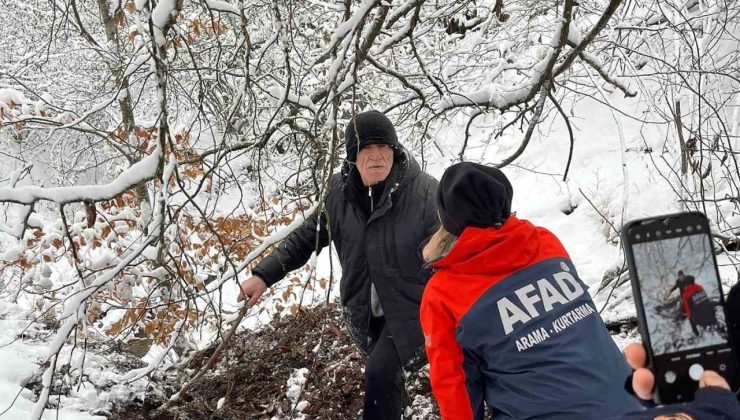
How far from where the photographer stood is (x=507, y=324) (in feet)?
5.43

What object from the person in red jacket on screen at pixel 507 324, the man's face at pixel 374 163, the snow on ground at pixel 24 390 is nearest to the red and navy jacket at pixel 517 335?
the person in red jacket on screen at pixel 507 324

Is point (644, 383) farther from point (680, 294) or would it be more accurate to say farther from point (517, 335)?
point (517, 335)

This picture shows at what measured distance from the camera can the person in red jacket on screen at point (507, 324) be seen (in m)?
1.61

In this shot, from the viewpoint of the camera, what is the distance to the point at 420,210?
2.69 m

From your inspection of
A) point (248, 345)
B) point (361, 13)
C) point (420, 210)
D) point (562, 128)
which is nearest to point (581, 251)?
point (562, 128)

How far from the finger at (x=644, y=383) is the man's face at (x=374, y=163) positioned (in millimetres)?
1795

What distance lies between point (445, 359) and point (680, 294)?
0.84 metres

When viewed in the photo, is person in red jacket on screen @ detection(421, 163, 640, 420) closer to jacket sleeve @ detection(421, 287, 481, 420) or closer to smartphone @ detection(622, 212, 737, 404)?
jacket sleeve @ detection(421, 287, 481, 420)

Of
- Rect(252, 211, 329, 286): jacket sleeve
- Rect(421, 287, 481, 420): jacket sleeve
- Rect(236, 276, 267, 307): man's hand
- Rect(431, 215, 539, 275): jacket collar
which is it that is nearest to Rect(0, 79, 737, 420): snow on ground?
Rect(252, 211, 329, 286): jacket sleeve

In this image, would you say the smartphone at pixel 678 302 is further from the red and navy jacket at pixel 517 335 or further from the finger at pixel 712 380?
the red and navy jacket at pixel 517 335

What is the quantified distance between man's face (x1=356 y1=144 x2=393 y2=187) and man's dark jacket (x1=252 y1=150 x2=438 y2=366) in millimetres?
44

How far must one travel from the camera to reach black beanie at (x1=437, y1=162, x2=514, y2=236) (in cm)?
178

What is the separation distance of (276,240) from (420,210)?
2.24ft

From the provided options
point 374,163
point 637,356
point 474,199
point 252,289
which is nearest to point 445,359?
point 474,199
